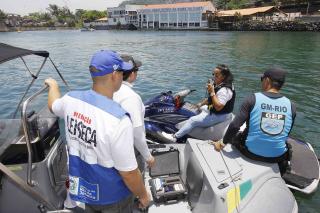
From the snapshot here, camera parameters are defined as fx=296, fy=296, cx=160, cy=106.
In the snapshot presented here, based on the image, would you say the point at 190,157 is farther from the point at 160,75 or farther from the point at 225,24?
the point at 225,24

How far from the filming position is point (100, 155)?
220cm

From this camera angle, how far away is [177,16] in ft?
292

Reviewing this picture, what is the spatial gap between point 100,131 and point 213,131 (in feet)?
13.1

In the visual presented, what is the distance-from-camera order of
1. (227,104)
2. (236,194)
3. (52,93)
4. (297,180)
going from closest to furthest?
(52,93), (236,194), (297,180), (227,104)

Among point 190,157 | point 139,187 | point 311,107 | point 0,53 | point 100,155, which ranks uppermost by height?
point 0,53

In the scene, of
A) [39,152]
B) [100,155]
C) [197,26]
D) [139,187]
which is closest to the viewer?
[100,155]

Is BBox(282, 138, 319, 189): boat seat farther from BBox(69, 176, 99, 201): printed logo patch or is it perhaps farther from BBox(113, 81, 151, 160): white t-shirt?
BBox(69, 176, 99, 201): printed logo patch

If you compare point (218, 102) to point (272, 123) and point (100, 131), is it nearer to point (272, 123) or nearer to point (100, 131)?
point (272, 123)

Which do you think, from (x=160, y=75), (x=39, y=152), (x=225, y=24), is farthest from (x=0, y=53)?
(x=225, y=24)

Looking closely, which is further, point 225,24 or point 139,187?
point 225,24

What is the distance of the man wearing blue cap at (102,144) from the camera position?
6.97 ft

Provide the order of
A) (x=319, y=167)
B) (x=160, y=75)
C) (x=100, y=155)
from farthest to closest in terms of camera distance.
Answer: (x=160, y=75) < (x=319, y=167) < (x=100, y=155)

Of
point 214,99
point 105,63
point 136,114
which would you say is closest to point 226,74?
point 214,99

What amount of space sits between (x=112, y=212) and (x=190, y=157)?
1.97 metres
